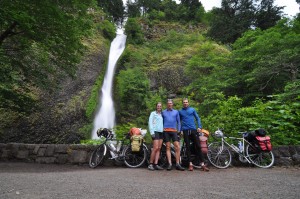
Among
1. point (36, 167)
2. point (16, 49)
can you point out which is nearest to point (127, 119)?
point (16, 49)

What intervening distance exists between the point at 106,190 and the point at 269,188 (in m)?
2.45

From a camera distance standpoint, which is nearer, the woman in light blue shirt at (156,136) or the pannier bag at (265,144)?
the pannier bag at (265,144)

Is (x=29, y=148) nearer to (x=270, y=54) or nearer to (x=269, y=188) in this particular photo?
(x=269, y=188)

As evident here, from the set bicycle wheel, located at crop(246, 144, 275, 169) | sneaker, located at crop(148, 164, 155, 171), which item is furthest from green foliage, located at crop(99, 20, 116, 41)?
bicycle wheel, located at crop(246, 144, 275, 169)

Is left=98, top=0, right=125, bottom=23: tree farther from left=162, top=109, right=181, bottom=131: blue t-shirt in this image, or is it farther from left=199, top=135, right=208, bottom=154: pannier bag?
left=199, top=135, right=208, bottom=154: pannier bag

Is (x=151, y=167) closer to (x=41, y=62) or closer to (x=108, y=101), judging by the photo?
(x=41, y=62)

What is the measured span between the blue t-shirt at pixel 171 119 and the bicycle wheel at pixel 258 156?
1.82 metres

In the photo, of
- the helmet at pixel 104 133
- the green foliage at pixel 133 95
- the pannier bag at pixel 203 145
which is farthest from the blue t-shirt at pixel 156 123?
the green foliage at pixel 133 95


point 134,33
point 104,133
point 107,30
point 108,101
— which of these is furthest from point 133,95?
point 134,33

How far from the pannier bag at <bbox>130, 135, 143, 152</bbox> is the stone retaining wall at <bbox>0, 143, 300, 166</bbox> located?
134 cm

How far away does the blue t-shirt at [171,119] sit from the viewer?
6.06m

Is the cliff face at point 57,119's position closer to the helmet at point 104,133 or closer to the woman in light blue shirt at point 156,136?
the helmet at point 104,133

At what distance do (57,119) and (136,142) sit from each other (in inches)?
450

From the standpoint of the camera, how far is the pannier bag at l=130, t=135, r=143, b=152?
244 inches
